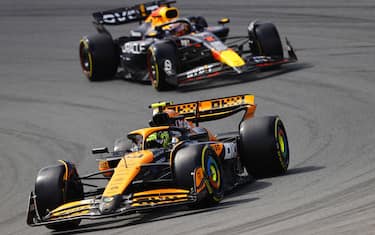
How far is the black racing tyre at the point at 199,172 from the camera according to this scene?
1150cm

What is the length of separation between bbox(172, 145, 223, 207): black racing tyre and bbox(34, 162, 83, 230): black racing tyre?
4.56 feet

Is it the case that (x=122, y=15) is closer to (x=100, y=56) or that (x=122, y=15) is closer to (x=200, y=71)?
(x=100, y=56)

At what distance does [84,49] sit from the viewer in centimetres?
2478

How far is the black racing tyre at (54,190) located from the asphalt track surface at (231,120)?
38cm

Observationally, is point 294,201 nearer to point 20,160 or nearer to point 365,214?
point 365,214

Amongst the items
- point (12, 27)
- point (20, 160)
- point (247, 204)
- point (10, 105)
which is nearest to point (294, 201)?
point (247, 204)

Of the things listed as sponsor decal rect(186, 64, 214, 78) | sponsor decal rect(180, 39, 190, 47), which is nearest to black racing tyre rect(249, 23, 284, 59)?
sponsor decal rect(180, 39, 190, 47)

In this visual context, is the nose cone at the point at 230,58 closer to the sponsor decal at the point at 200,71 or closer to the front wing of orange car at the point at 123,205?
the sponsor decal at the point at 200,71

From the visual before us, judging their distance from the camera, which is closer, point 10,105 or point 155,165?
point 155,165

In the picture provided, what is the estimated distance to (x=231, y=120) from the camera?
18.7 meters

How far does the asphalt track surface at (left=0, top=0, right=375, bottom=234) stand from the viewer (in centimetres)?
1096

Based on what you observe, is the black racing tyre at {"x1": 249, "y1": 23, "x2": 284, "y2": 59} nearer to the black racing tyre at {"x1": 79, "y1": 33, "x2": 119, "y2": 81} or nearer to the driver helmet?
the black racing tyre at {"x1": 79, "y1": 33, "x2": 119, "y2": 81}

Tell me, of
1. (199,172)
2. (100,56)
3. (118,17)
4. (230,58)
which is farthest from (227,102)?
(118,17)

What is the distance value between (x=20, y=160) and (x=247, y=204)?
21.1ft
